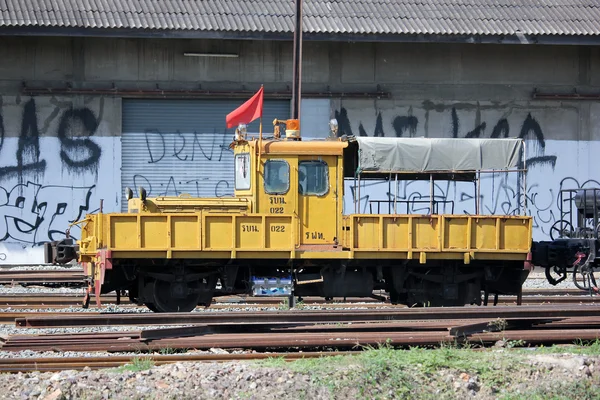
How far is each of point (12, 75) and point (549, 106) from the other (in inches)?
616

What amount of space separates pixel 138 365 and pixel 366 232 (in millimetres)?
5886

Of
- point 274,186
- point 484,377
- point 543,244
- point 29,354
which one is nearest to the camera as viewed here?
point 484,377

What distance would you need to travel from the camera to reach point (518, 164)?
49.6 ft

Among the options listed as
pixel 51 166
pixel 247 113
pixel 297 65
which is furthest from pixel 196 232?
pixel 51 166

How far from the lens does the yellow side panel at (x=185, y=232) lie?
1409 centimetres

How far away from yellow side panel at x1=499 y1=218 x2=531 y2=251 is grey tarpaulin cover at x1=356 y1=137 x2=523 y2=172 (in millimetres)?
965

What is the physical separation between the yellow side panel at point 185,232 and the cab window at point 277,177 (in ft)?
4.37

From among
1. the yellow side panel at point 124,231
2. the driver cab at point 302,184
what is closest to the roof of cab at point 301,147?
the driver cab at point 302,184

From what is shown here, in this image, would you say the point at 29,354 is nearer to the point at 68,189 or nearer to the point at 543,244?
the point at 543,244

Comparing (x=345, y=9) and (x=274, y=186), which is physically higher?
(x=345, y=9)

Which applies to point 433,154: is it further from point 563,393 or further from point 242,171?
point 563,393

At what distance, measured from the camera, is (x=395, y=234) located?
14.5m

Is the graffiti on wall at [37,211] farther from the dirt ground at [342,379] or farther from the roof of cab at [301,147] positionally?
the dirt ground at [342,379]

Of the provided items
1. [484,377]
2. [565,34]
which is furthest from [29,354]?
[565,34]
